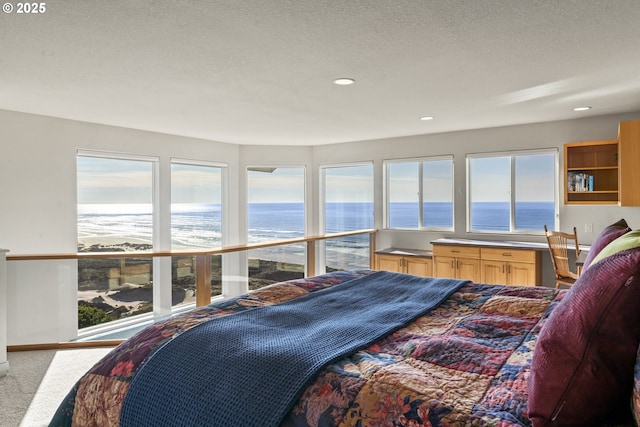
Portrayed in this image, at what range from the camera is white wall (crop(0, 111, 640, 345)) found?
4.17 metres

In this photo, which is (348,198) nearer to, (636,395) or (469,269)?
(469,269)

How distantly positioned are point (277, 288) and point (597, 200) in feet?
14.9

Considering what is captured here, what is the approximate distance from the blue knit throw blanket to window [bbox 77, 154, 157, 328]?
314 cm

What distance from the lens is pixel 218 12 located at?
218 centimetres

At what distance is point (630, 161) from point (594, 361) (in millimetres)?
4053

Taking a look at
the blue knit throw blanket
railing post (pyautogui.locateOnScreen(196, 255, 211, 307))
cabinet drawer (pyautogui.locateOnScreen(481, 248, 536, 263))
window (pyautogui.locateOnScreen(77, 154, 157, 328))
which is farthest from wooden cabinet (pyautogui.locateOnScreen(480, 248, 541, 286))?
window (pyautogui.locateOnScreen(77, 154, 157, 328))

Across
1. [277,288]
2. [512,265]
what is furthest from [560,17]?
[512,265]

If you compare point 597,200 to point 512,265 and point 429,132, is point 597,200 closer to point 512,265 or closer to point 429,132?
point 512,265

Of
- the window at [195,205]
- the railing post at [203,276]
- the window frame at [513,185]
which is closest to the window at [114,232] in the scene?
the window at [195,205]

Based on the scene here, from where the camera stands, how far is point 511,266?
513cm

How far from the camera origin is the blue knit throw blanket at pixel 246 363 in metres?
1.25

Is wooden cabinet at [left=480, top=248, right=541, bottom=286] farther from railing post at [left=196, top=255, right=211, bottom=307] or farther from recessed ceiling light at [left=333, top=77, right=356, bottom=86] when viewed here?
railing post at [left=196, top=255, right=211, bottom=307]

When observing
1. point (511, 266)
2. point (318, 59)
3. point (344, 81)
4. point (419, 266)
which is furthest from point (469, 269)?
point (318, 59)

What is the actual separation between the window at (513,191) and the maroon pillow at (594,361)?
495 centimetres
